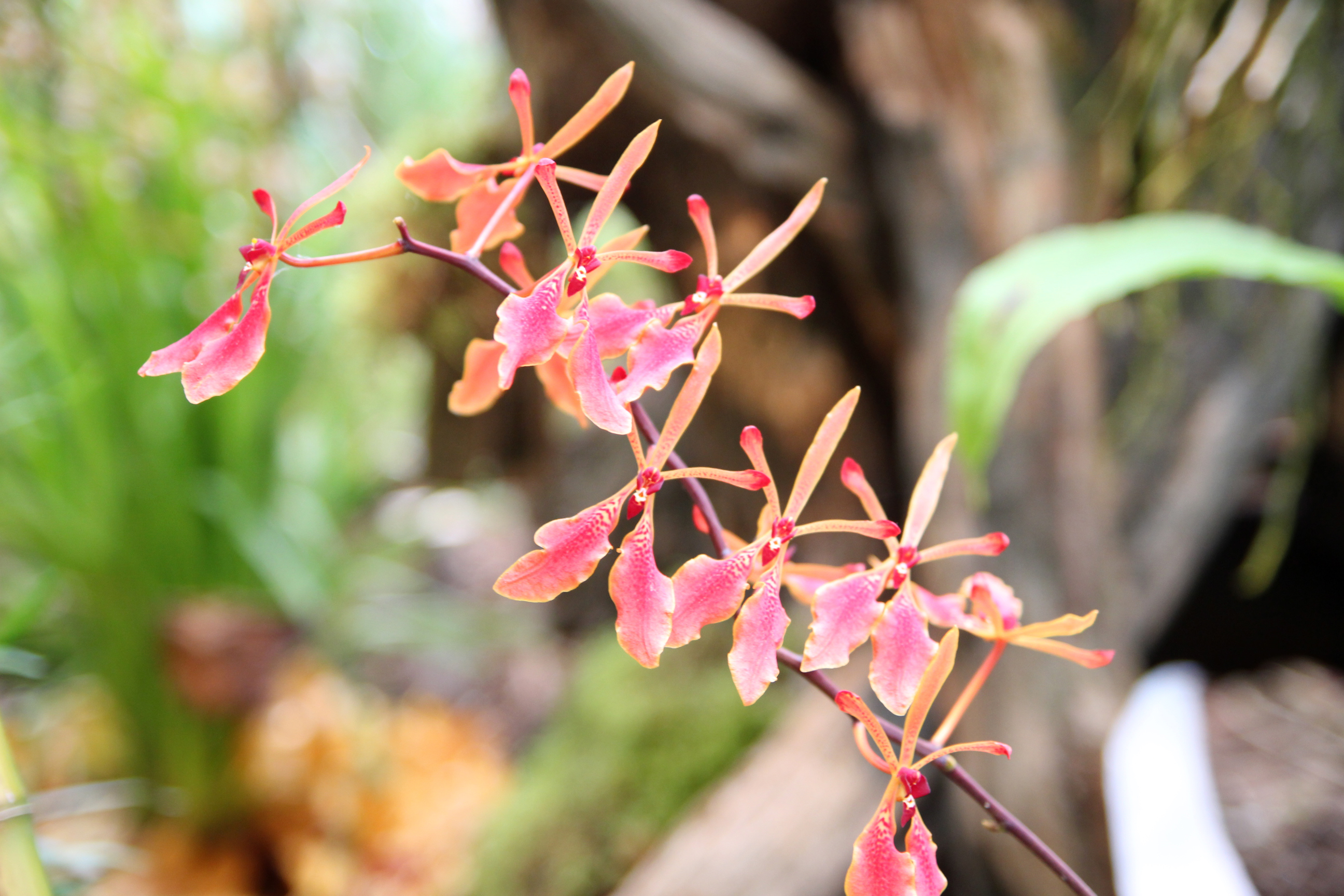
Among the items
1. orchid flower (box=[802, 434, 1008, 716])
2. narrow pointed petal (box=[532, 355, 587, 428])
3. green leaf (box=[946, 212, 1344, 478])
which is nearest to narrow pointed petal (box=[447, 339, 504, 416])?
narrow pointed petal (box=[532, 355, 587, 428])

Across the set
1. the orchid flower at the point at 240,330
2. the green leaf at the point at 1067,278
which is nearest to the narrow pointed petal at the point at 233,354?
the orchid flower at the point at 240,330

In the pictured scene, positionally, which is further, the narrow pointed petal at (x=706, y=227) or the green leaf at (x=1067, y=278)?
the green leaf at (x=1067, y=278)

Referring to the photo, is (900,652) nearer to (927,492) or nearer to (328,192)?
(927,492)

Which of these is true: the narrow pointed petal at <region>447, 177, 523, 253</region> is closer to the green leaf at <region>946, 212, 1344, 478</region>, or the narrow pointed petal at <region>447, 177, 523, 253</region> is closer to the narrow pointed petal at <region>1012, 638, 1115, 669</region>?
the narrow pointed petal at <region>1012, 638, 1115, 669</region>

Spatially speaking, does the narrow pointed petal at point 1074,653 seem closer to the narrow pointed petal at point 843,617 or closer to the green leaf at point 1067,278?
the narrow pointed petal at point 843,617

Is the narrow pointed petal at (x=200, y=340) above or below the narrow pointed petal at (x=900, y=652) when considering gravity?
above

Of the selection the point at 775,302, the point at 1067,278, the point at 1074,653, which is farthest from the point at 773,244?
the point at 1067,278
